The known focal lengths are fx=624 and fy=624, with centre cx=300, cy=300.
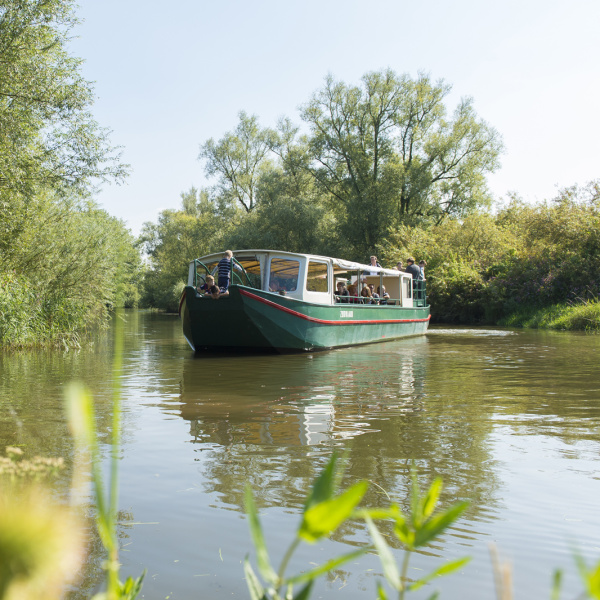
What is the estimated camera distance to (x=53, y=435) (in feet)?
18.0

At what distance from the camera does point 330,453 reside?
15.4 ft

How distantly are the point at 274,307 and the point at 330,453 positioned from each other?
8.38 metres

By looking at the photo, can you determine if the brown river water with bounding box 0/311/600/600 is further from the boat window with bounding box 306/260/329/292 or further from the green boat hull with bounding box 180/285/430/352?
the boat window with bounding box 306/260/329/292

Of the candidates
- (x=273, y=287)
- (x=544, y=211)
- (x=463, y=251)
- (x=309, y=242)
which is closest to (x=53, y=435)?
(x=273, y=287)

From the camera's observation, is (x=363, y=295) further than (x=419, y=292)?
No

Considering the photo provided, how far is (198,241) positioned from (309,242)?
10.4 m

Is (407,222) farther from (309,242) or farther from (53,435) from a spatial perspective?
(53,435)

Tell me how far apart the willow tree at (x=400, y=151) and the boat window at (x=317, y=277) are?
72.4 feet

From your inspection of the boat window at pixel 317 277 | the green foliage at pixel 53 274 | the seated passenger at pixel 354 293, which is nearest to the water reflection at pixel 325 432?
the boat window at pixel 317 277

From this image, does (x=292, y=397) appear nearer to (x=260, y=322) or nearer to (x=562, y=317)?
(x=260, y=322)

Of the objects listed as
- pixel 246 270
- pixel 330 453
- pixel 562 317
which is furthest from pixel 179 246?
pixel 330 453

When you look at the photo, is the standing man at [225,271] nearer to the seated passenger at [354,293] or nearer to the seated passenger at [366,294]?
the seated passenger at [354,293]

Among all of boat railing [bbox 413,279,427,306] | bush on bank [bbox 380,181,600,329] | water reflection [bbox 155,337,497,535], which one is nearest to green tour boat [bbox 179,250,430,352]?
water reflection [bbox 155,337,497,535]

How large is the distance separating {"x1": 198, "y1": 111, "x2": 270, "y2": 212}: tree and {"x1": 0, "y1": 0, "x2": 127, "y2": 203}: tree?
32971 millimetres
